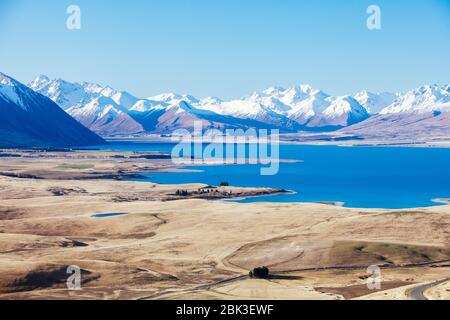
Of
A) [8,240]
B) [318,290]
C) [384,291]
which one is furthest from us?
[8,240]

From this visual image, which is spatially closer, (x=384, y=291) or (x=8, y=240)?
(x=384, y=291)

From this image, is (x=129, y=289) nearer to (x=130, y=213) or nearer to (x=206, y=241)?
(x=206, y=241)

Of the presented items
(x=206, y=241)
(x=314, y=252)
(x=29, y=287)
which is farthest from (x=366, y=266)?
(x=29, y=287)

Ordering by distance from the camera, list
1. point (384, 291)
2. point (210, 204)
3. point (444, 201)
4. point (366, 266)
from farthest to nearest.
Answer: point (444, 201) < point (210, 204) < point (366, 266) < point (384, 291)

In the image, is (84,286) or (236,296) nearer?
(236,296)

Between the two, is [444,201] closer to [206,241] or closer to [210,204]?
[210,204]

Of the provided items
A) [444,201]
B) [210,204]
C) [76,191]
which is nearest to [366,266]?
[210,204]

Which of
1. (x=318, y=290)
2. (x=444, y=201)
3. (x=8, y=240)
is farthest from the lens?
(x=444, y=201)

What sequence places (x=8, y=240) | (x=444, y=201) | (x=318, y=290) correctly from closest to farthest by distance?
(x=318, y=290)
(x=8, y=240)
(x=444, y=201)
